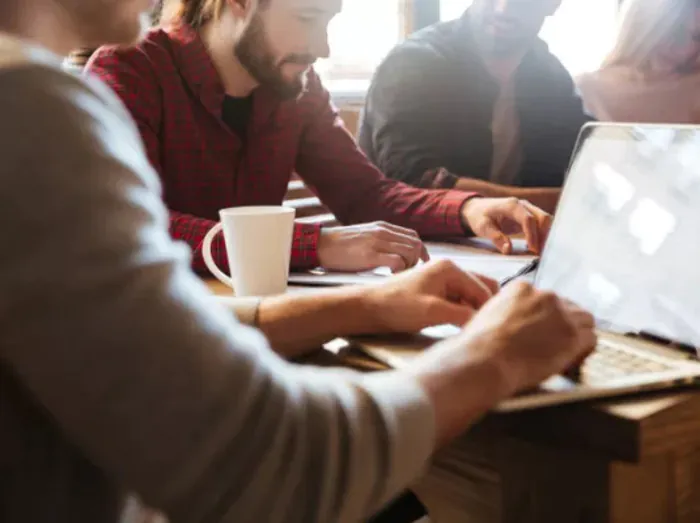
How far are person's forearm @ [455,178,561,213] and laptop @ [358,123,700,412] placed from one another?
0.73m

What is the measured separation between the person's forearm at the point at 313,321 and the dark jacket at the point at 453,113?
3.47 ft

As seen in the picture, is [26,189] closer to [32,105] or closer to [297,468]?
[32,105]

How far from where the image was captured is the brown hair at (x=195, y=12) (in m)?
1.63

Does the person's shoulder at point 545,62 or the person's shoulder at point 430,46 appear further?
the person's shoulder at point 545,62

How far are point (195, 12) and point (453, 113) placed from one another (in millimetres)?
749

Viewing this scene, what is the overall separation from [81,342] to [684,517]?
49 centimetres

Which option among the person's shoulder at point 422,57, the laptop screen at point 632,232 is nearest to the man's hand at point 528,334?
the laptop screen at point 632,232

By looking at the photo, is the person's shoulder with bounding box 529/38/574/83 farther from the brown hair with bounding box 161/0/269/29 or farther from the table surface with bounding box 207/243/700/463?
the table surface with bounding box 207/243/700/463

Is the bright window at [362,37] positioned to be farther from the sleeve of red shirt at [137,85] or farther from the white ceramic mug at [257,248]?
the white ceramic mug at [257,248]

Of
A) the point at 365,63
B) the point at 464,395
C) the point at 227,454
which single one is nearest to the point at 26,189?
the point at 227,454

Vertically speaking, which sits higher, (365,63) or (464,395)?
(464,395)

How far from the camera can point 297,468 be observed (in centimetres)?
45

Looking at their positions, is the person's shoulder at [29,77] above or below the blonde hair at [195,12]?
above

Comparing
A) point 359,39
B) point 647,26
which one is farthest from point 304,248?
point 359,39
